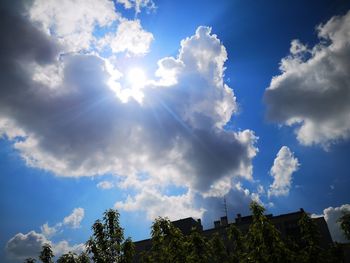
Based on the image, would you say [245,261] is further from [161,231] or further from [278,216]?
[278,216]

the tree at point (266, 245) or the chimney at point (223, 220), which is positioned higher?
the chimney at point (223, 220)

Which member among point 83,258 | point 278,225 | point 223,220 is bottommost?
point 83,258

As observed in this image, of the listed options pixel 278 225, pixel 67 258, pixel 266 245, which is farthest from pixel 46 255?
pixel 278 225

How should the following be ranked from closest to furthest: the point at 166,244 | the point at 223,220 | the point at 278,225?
the point at 166,244 → the point at 278,225 → the point at 223,220

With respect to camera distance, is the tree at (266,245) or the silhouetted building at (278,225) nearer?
the tree at (266,245)

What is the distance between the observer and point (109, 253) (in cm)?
2200

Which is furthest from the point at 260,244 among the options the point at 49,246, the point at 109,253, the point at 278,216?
the point at 278,216

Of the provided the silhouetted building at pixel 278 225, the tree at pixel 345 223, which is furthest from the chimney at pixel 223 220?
the tree at pixel 345 223

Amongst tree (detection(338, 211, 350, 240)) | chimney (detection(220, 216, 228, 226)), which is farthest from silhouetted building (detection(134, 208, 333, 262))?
tree (detection(338, 211, 350, 240))

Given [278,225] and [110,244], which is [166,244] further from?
[278,225]

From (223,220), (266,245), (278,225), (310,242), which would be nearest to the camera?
(266,245)

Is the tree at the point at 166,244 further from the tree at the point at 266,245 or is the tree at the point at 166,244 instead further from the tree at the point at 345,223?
the tree at the point at 345,223

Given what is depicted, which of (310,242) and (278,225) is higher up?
(278,225)

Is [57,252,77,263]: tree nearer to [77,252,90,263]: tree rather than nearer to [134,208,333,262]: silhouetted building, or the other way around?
[77,252,90,263]: tree
